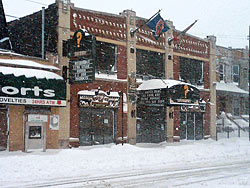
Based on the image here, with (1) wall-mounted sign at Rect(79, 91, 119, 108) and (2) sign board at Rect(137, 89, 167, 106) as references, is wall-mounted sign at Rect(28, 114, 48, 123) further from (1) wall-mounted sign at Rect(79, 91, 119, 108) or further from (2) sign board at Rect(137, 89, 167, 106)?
(2) sign board at Rect(137, 89, 167, 106)

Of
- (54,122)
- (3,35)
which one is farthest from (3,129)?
(3,35)

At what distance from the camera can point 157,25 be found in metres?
27.5

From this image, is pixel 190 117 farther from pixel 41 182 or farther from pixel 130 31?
pixel 41 182

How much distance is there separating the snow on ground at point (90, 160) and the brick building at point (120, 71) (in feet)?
5.98

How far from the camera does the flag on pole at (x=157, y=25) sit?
26.9 meters

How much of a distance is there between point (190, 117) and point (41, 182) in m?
20.9

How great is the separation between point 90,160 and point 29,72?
593 centimetres

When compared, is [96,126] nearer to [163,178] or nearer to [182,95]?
[182,95]

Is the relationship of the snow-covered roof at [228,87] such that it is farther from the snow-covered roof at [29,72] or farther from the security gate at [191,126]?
the snow-covered roof at [29,72]

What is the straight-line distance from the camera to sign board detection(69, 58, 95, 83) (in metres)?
20.8

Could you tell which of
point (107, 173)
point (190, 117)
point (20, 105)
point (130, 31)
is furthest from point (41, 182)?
point (190, 117)

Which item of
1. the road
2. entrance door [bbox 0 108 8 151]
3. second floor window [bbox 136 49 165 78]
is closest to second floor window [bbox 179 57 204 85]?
second floor window [bbox 136 49 165 78]

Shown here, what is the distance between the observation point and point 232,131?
126 ft

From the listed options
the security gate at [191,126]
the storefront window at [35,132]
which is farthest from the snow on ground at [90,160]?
the security gate at [191,126]
